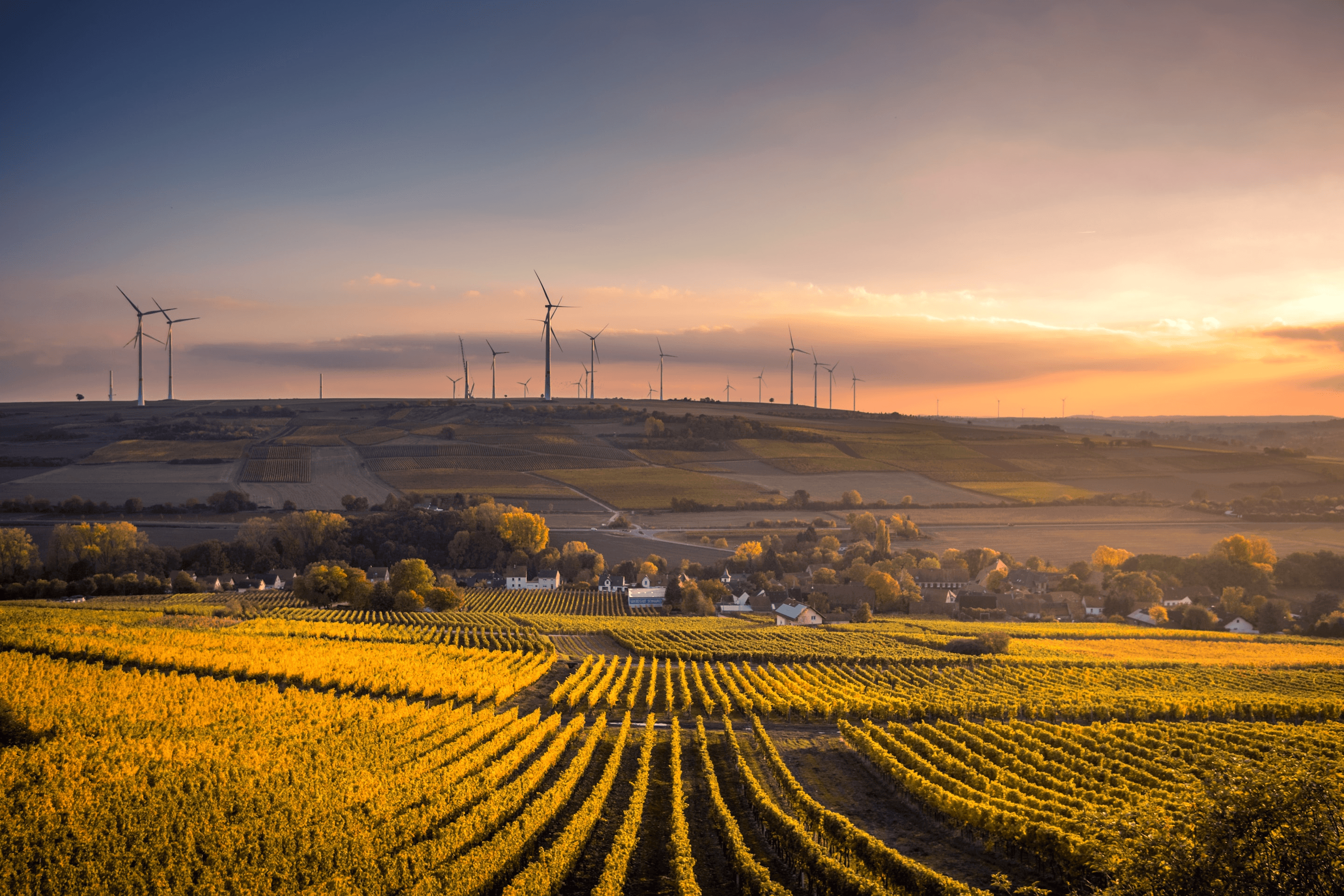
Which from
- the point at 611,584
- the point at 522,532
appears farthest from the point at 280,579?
the point at 611,584

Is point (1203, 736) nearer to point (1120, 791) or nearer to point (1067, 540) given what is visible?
point (1120, 791)

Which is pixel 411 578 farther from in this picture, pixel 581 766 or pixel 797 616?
pixel 581 766

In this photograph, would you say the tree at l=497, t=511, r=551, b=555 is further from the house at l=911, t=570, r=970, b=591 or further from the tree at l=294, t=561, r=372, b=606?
the house at l=911, t=570, r=970, b=591

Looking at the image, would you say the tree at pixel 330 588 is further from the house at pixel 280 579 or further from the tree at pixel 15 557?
the tree at pixel 15 557

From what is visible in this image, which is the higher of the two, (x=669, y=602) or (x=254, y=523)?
(x=254, y=523)

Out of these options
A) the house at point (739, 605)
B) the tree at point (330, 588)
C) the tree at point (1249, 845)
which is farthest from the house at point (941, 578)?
the tree at point (1249, 845)

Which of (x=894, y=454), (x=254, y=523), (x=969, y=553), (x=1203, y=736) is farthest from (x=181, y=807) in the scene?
(x=894, y=454)
